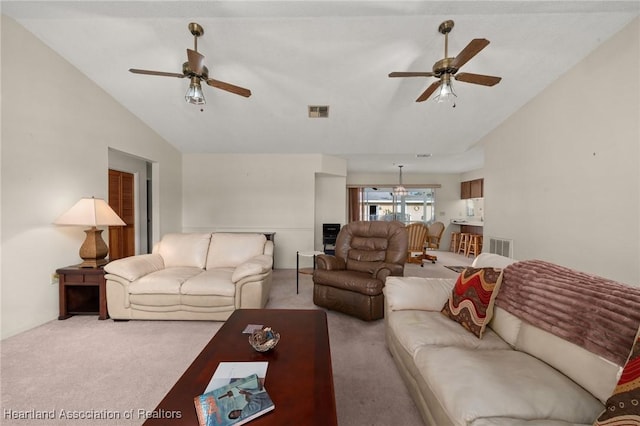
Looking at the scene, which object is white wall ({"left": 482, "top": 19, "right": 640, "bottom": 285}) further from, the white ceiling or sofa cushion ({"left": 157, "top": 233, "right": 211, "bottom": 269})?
sofa cushion ({"left": 157, "top": 233, "right": 211, "bottom": 269})

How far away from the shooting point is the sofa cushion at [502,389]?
1.00 metres

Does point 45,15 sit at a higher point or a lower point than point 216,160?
higher

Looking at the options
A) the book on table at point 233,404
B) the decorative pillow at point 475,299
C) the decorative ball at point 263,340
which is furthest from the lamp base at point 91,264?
the decorative pillow at point 475,299

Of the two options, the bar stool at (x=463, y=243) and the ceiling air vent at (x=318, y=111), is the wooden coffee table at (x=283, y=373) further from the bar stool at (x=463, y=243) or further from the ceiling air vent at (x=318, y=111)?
the bar stool at (x=463, y=243)

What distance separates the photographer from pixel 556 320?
1.32 m

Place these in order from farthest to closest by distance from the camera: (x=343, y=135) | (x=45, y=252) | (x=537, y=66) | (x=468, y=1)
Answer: (x=343, y=135) < (x=537, y=66) < (x=45, y=252) < (x=468, y=1)

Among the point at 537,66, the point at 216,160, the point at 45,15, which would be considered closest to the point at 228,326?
the point at 45,15

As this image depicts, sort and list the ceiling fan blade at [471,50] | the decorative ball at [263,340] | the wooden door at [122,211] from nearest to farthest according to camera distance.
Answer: the decorative ball at [263,340]
the ceiling fan blade at [471,50]
the wooden door at [122,211]

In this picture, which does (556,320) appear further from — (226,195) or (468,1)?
(226,195)

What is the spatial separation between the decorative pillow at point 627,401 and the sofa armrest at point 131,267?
137 inches

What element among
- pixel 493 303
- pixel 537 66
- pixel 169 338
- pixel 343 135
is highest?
pixel 537 66

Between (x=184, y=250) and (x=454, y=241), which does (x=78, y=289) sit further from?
(x=454, y=241)

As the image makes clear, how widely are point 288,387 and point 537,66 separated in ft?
13.4

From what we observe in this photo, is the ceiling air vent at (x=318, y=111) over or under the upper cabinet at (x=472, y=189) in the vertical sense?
over
